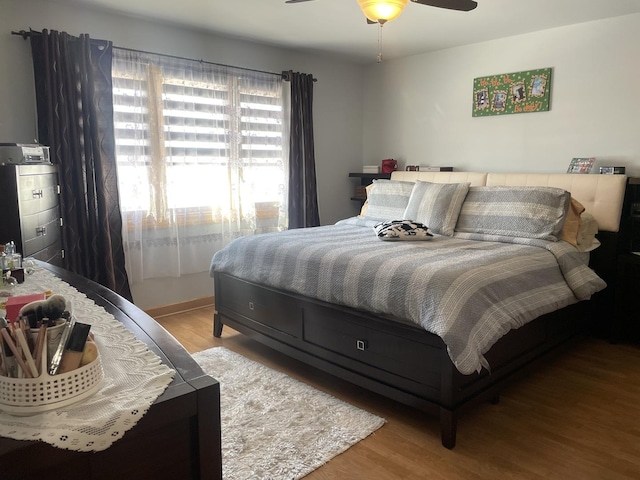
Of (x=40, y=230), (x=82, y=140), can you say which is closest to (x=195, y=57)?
(x=82, y=140)

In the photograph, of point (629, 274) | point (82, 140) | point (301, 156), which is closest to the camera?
point (629, 274)

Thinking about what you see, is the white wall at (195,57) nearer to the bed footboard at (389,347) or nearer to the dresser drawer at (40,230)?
the dresser drawer at (40,230)

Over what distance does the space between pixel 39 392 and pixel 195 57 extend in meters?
3.65

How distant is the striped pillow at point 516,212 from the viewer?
3.03 m

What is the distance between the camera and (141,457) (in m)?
0.91

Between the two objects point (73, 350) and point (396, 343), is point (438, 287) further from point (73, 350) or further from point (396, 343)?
point (73, 350)

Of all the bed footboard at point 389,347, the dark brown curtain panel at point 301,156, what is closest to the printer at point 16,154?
the bed footboard at point 389,347

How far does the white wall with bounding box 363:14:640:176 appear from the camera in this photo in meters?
3.49

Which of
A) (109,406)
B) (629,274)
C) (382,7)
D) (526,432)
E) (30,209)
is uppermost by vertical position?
(382,7)

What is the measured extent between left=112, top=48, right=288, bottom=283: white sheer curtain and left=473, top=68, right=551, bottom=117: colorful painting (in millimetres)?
1788

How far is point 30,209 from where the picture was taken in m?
2.56

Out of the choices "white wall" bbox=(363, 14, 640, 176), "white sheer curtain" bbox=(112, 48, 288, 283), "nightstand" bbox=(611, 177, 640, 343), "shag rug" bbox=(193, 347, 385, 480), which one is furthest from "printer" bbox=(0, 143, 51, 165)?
"nightstand" bbox=(611, 177, 640, 343)

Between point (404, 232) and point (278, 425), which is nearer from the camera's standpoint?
point (278, 425)

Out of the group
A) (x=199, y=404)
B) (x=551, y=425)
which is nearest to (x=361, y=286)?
(x=551, y=425)
